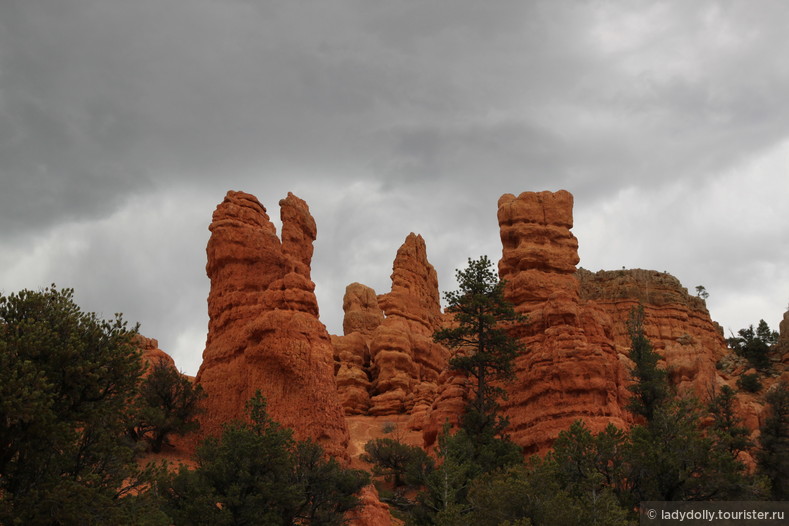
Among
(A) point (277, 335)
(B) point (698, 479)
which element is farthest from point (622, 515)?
(A) point (277, 335)

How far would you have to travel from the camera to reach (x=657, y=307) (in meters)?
→ 86.2

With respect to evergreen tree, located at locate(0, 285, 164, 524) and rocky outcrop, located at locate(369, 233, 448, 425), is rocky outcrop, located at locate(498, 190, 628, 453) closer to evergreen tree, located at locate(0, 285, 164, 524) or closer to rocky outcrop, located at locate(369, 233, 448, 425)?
rocky outcrop, located at locate(369, 233, 448, 425)

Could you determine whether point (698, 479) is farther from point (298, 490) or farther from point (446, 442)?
point (298, 490)

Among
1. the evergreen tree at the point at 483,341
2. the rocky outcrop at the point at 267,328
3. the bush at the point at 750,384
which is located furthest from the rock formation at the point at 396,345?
the bush at the point at 750,384

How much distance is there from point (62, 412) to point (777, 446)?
41081mm

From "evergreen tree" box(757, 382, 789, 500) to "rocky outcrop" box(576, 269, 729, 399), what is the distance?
29.1 meters

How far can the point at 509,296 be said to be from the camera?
5494cm

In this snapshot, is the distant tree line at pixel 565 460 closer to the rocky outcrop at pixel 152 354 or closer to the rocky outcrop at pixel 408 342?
the rocky outcrop at pixel 408 342

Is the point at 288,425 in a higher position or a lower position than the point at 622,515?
higher

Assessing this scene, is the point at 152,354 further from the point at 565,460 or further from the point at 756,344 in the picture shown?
the point at 756,344

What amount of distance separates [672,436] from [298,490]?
693 inches

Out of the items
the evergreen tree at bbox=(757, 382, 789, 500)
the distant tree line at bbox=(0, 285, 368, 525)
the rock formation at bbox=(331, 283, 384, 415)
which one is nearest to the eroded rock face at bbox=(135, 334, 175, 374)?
the rock formation at bbox=(331, 283, 384, 415)

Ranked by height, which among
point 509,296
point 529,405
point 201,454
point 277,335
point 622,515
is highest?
point 509,296

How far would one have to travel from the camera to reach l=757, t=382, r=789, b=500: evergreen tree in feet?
139
